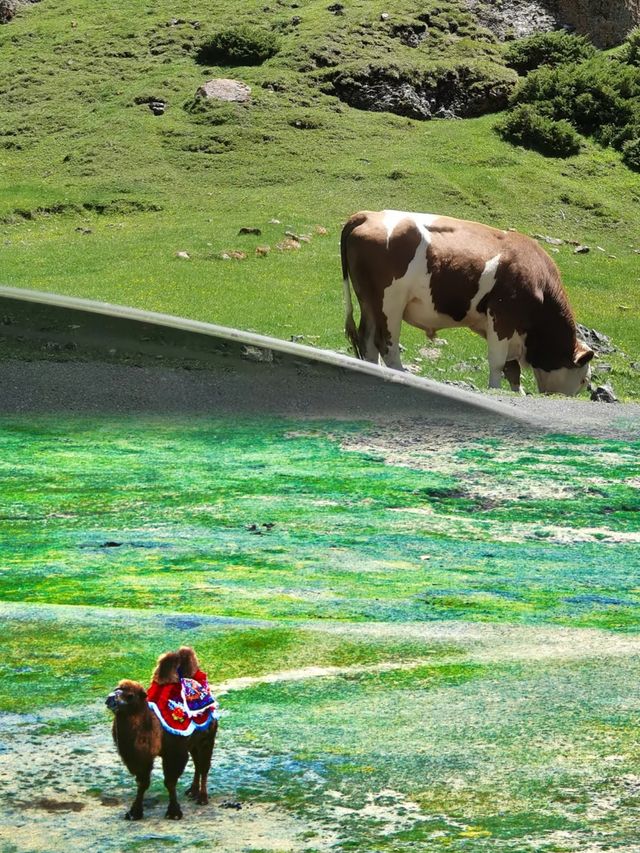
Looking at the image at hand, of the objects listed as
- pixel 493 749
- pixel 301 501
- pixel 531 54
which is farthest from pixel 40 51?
pixel 493 749

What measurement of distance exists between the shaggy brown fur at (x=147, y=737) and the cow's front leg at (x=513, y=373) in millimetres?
14879

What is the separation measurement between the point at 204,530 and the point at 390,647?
394 centimetres

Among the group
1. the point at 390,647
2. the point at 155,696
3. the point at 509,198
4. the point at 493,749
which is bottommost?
the point at 509,198

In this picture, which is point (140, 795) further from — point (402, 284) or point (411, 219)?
point (411, 219)

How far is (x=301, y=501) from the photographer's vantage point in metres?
10.9

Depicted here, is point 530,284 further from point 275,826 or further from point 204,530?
point 275,826

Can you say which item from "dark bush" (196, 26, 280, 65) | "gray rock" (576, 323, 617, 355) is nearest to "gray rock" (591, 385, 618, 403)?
"gray rock" (576, 323, 617, 355)

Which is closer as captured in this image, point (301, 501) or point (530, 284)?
point (301, 501)

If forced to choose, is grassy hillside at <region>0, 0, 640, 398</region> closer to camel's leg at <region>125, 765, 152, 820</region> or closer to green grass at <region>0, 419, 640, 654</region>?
green grass at <region>0, 419, 640, 654</region>

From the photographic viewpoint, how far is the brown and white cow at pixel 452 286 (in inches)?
668

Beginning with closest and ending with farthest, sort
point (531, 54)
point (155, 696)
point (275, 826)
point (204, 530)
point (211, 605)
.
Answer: point (155, 696), point (275, 826), point (211, 605), point (204, 530), point (531, 54)

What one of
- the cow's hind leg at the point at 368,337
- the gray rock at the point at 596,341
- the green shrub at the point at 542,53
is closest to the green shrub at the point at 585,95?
the green shrub at the point at 542,53

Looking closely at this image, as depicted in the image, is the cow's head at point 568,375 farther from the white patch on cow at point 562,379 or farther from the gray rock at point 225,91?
the gray rock at point 225,91

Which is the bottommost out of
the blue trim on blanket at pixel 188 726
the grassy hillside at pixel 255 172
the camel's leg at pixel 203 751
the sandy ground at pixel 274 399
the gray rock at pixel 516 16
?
the grassy hillside at pixel 255 172
